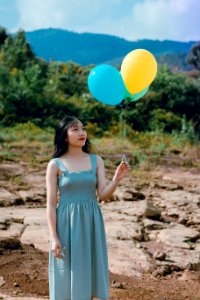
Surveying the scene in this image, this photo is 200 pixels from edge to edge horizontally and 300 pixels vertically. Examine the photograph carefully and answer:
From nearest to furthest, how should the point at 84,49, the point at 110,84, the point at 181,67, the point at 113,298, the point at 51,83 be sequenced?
the point at 110,84 → the point at 113,298 → the point at 51,83 → the point at 181,67 → the point at 84,49

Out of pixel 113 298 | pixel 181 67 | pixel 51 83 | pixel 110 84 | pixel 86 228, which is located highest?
pixel 181 67

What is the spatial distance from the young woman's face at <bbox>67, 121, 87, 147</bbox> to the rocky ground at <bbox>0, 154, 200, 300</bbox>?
129 centimetres

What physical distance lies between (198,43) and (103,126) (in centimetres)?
1486

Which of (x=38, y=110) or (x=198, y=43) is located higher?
(x=198, y=43)

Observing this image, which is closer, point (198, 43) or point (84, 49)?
point (198, 43)

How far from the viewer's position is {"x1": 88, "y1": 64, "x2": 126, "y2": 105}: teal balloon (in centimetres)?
343

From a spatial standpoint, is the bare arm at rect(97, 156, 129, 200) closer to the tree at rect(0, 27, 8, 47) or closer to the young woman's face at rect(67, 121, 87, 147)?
the young woman's face at rect(67, 121, 87, 147)

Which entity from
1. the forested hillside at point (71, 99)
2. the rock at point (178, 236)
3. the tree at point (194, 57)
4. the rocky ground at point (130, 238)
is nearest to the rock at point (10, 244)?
the rocky ground at point (130, 238)

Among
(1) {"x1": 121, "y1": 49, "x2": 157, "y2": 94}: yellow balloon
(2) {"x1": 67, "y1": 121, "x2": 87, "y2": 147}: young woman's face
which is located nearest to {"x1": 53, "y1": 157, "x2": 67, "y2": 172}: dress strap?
(2) {"x1": 67, "y1": 121, "x2": 87, "y2": 147}: young woman's face

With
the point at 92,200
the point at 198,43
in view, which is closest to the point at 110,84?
the point at 92,200

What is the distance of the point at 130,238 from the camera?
5789 mm

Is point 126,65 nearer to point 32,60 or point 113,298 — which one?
point 113,298

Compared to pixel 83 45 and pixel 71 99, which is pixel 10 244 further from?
pixel 83 45

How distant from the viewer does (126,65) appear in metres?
3.56
